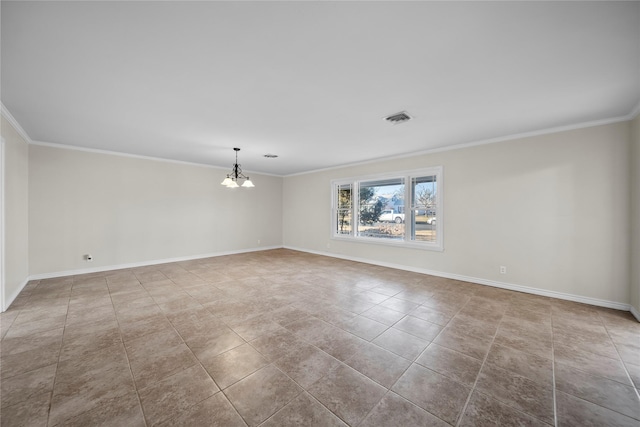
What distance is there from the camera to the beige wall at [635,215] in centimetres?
306

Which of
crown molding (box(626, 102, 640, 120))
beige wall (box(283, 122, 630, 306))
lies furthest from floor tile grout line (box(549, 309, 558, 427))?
crown molding (box(626, 102, 640, 120))

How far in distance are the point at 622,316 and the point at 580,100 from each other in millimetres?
2821

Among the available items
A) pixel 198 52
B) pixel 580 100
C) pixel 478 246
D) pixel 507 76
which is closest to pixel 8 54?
pixel 198 52

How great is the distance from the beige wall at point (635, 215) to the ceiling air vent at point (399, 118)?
2875 mm

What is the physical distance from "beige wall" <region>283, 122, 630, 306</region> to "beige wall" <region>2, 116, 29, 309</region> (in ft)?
22.2

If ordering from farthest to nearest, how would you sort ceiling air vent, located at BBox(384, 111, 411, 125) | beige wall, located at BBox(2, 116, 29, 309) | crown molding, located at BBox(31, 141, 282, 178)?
crown molding, located at BBox(31, 141, 282, 178), beige wall, located at BBox(2, 116, 29, 309), ceiling air vent, located at BBox(384, 111, 411, 125)

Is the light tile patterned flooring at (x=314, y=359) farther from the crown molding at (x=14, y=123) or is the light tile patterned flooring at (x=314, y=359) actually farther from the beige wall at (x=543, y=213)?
the crown molding at (x=14, y=123)

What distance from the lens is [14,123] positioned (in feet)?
11.6

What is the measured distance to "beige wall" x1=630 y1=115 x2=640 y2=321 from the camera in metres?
3.06

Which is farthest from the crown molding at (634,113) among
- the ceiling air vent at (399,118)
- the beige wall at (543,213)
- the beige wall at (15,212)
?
the beige wall at (15,212)

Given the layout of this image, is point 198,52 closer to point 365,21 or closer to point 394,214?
point 365,21

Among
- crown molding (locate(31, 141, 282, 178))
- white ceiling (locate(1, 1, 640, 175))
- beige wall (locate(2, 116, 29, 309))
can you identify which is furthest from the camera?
crown molding (locate(31, 141, 282, 178))

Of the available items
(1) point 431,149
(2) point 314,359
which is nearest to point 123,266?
(2) point 314,359

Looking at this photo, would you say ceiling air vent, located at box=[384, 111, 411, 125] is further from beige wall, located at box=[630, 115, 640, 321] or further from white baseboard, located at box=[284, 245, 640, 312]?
white baseboard, located at box=[284, 245, 640, 312]
